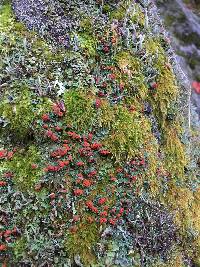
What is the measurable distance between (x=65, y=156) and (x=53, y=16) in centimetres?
223

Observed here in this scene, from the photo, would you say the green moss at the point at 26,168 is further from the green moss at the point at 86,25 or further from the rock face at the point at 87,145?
the green moss at the point at 86,25

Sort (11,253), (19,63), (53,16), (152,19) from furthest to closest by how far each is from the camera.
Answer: (152,19), (53,16), (19,63), (11,253)

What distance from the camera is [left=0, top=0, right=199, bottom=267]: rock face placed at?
15.1 feet

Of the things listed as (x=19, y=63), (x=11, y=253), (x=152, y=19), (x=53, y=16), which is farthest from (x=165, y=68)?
(x=11, y=253)

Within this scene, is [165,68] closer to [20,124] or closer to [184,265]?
[20,124]

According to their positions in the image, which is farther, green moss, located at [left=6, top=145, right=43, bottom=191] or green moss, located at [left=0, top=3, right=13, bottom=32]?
green moss, located at [left=0, top=3, right=13, bottom=32]

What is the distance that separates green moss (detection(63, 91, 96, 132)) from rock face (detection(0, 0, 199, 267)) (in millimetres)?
14

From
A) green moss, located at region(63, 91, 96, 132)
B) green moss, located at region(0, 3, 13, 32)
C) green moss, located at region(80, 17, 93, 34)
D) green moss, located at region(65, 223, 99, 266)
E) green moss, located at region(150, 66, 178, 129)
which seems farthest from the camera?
green moss, located at region(150, 66, 178, 129)

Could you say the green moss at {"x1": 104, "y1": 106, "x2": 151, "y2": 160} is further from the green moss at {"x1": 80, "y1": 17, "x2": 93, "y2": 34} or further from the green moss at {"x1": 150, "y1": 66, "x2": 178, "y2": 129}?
the green moss at {"x1": 80, "y1": 17, "x2": 93, "y2": 34}

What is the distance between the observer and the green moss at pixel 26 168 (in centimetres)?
469

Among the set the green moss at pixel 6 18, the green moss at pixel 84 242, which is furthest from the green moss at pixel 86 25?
the green moss at pixel 84 242

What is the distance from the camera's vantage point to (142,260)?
4.85m

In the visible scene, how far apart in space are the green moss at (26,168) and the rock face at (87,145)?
0.5 inches

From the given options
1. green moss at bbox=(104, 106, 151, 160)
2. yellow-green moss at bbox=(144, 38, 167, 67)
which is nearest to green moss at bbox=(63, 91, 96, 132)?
green moss at bbox=(104, 106, 151, 160)
